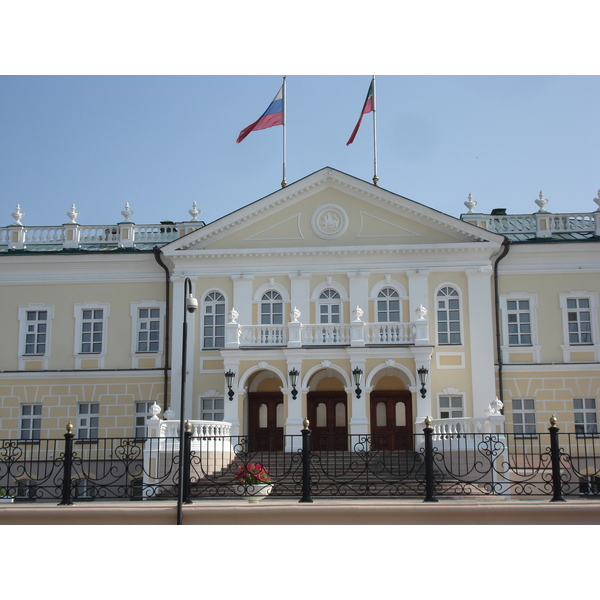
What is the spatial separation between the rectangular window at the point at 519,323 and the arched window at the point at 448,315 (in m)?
2.01

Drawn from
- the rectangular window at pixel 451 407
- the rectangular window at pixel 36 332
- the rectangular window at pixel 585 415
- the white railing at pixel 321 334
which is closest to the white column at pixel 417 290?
the white railing at pixel 321 334

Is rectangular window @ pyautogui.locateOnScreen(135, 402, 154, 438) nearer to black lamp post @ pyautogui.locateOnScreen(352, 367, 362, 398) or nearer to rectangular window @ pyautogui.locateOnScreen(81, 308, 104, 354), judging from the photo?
rectangular window @ pyautogui.locateOnScreen(81, 308, 104, 354)

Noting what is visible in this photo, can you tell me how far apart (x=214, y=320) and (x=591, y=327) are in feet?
42.8

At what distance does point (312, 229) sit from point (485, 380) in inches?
307

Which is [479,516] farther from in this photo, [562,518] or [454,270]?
[454,270]

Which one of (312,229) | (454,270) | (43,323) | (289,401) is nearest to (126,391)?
(43,323)

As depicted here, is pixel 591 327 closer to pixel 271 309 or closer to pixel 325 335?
pixel 325 335

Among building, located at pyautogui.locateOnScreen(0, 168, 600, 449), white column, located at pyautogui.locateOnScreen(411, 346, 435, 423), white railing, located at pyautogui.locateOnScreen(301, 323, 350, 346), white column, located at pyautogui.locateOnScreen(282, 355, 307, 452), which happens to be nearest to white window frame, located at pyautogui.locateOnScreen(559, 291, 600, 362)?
building, located at pyautogui.locateOnScreen(0, 168, 600, 449)

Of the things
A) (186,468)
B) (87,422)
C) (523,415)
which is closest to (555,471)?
(186,468)

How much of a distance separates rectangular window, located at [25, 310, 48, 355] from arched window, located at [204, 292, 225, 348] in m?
5.98

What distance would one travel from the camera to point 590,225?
99.1 ft

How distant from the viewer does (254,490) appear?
16672 millimetres

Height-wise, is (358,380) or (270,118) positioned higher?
(270,118)

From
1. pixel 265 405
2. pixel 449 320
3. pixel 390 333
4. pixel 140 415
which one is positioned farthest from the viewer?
pixel 140 415
